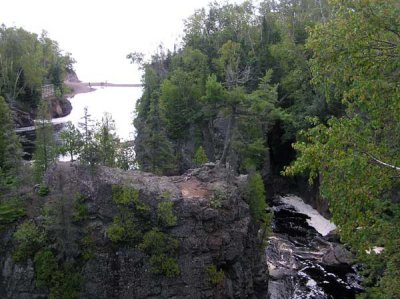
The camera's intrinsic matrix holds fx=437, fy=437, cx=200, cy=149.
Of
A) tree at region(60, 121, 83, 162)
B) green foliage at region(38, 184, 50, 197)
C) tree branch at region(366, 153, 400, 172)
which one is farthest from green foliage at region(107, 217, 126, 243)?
tree branch at region(366, 153, 400, 172)

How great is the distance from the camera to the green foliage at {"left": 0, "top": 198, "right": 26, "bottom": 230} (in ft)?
67.2

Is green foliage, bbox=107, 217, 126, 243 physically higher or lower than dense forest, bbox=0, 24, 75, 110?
lower

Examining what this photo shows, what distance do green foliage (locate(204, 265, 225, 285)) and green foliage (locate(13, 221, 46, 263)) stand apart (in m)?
7.78

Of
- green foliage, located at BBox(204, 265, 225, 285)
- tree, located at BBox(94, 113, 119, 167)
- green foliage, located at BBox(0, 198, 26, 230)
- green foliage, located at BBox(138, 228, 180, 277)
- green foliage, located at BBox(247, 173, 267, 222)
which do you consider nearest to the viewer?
green foliage, located at BBox(138, 228, 180, 277)

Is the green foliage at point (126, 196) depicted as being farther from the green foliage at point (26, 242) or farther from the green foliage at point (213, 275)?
the green foliage at point (213, 275)

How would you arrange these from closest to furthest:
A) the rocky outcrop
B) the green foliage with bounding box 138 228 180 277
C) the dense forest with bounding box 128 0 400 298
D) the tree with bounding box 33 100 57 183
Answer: the dense forest with bounding box 128 0 400 298
the green foliage with bounding box 138 228 180 277
the tree with bounding box 33 100 57 183
the rocky outcrop

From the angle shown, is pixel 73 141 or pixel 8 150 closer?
pixel 73 141

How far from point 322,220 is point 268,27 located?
24282 millimetres

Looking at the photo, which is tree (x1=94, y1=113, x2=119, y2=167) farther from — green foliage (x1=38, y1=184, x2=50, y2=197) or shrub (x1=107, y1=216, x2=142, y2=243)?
shrub (x1=107, y1=216, x2=142, y2=243)

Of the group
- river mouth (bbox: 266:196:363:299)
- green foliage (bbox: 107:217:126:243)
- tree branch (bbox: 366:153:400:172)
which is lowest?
river mouth (bbox: 266:196:363:299)

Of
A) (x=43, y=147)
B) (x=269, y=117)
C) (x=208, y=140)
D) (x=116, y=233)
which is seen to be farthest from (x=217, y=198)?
(x=208, y=140)

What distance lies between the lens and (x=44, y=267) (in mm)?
19391

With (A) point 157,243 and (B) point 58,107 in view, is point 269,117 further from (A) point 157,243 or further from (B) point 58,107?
(B) point 58,107

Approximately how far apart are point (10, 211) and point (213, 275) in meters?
10.1
